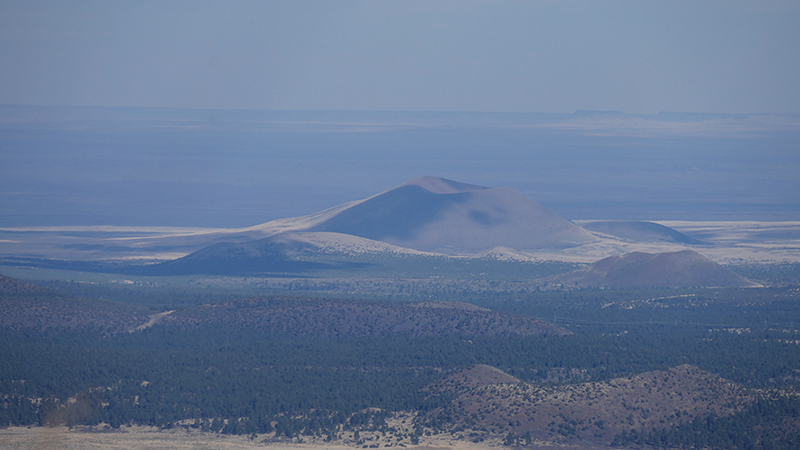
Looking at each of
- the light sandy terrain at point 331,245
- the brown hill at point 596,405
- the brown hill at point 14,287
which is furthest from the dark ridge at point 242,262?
the brown hill at point 596,405

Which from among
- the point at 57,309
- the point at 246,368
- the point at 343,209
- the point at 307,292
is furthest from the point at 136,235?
the point at 246,368

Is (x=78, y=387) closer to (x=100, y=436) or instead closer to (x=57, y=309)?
(x=100, y=436)

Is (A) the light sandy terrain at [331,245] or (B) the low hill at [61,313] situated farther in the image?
(A) the light sandy terrain at [331,245]

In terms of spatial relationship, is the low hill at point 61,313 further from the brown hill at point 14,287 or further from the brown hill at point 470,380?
the brown hill at point 470,380

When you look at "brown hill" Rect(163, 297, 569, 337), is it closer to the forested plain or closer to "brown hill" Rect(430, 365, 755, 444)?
the forested plain

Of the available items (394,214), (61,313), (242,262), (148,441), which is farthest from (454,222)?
(148,441)

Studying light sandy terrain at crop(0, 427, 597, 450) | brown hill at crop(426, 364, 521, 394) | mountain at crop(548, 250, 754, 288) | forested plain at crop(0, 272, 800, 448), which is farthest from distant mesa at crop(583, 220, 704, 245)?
light sandy terrain at crop(0, 427, 597, 450)
